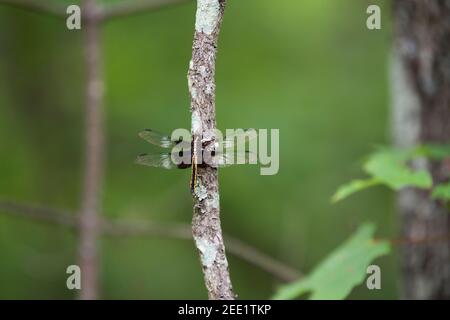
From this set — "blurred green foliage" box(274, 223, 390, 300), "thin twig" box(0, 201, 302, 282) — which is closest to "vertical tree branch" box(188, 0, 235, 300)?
"blurred green foliage" box(274, 223, 390, 300)

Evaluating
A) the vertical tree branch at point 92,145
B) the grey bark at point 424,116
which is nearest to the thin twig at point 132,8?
the vertical tree branch at point 92,145

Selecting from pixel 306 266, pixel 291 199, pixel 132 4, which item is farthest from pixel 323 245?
pixel 132 4

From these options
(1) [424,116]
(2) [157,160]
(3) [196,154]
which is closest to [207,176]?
(3) [196,154]

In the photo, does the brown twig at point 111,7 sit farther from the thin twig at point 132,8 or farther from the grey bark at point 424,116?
the grey bark at point 424,116

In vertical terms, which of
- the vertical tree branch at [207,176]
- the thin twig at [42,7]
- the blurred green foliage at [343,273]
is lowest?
the blurred green foliage at [343,273]

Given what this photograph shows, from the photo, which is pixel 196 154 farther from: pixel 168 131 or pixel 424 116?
pixel 168 131

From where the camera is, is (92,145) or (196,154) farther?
(92,145)
